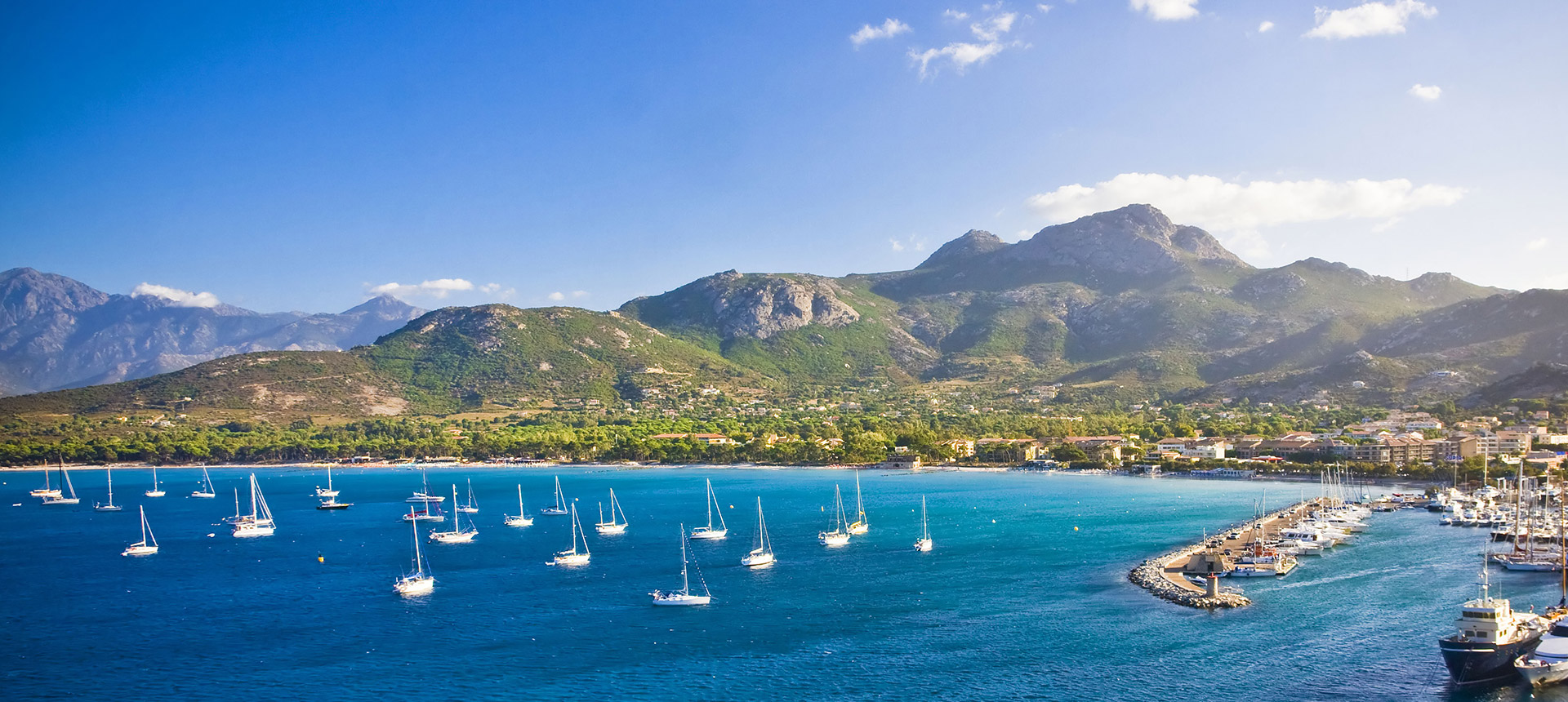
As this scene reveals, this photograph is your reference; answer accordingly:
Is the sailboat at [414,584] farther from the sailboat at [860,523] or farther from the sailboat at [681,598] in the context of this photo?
the sailboat at [860,523]

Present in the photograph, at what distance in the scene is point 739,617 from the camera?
4512cm

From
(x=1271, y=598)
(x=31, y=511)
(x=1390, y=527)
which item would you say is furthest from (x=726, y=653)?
(x=31, y=511)

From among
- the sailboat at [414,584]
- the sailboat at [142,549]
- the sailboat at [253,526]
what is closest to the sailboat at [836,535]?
the sailboat at [414,584]

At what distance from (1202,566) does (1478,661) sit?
2067 cm

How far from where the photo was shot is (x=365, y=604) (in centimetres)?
4928

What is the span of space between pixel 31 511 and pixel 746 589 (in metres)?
80.4

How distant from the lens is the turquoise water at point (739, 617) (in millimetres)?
35406

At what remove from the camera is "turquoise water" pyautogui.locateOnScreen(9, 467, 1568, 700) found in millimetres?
35406

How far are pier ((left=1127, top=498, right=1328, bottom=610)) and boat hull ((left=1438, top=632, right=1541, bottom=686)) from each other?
1169 centimetres

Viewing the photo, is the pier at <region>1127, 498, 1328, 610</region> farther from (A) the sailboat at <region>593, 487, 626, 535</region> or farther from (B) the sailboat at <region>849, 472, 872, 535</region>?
(A) the sailboat at <region>593, 487, 626, 535</region>

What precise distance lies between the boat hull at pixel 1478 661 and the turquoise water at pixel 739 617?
1.03m

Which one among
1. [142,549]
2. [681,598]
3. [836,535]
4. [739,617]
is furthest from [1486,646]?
[142,549]

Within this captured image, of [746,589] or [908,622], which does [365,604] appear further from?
[908,622]

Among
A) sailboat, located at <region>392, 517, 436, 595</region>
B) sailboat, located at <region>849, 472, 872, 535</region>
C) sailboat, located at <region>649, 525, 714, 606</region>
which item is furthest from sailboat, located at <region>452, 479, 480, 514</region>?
sailboat, located at <region>649, 525, 714, 606</region>
